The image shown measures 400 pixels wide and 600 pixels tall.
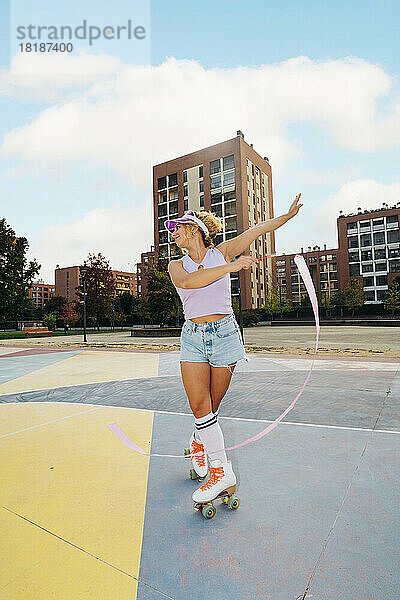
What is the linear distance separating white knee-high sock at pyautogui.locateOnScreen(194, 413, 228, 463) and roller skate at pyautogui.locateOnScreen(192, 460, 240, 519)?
0.14 ft

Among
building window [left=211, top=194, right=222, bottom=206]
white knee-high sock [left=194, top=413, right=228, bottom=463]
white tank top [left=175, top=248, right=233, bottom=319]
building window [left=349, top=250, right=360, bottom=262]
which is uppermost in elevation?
building window [left=211, top=194, right=222, bottom=206]

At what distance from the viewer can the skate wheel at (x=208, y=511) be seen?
2281mm

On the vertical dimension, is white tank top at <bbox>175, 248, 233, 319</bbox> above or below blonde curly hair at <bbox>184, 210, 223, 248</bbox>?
below

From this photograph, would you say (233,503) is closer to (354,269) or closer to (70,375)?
(70,375)

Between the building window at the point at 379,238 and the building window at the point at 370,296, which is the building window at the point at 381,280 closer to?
the building window at the point at 370,296

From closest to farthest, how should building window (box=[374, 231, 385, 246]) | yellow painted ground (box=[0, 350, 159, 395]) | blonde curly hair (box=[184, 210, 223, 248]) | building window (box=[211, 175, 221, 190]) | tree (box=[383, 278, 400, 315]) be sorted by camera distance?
blonde curly hair (box=[184, 210, 223, 248])
yellow painted ground (box=[0, 350, 159, 395])
tree (box=[383, 278, 400, 315])
building window (box=[211, 175, 221, 190])
building window (box=[374, 231, 385, 246])

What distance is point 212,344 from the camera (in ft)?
8.16

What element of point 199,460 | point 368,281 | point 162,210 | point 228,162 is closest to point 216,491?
point 199,460

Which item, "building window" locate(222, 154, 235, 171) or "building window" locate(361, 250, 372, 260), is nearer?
"building window" locate(222, 154, 235, 171)

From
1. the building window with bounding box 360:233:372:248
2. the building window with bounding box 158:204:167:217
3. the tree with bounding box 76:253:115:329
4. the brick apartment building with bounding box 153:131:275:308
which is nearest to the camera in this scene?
the tree with bounding box 76:253:115:329

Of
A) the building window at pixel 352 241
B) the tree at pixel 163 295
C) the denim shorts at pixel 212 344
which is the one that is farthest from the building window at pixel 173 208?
the denim shorts at pixel 212 344

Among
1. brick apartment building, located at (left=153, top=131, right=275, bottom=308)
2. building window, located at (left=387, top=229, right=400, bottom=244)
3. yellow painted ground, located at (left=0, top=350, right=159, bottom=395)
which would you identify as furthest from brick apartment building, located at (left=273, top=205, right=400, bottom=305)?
yellow painted ground, located at (left=0, top=350, right=159, bottom=395)

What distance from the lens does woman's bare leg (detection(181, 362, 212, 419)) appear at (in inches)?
97.3

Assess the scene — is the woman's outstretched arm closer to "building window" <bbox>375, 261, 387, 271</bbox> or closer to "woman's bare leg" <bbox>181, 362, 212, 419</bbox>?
"woman's bare leg" <bbox>181, 362, 212, 419</bbox>
